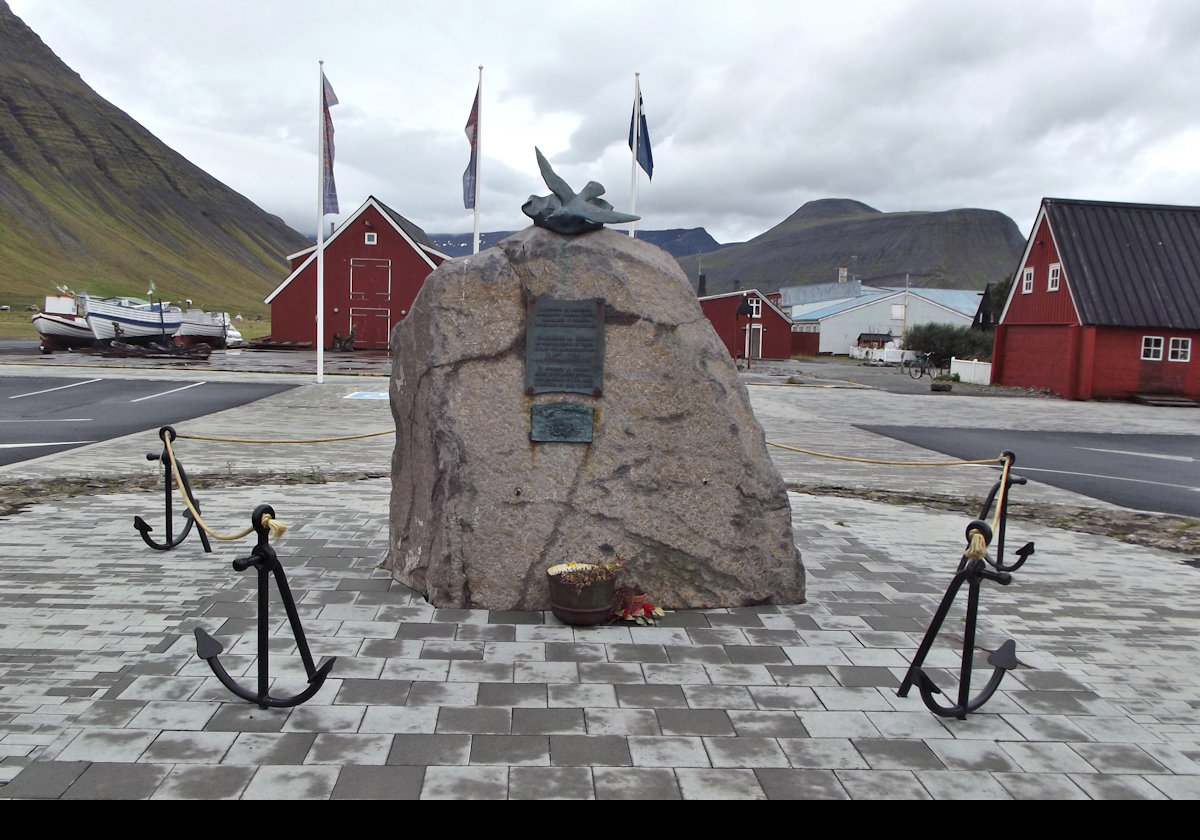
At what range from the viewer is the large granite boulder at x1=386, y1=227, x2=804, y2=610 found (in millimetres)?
5973

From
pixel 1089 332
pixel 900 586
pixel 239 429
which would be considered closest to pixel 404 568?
pixel 900 586

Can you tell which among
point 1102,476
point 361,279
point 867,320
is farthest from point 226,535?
point 867,320

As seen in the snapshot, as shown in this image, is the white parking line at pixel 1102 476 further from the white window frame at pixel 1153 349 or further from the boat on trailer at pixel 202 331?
the boat on trailer at pixel 202 331

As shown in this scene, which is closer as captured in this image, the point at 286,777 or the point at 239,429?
the point at 286,777

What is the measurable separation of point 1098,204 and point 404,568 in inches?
1315

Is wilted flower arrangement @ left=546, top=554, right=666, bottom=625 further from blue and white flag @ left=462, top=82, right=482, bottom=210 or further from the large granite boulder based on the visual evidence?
blue and white flag @ left=462, top=82, right=482, bottom=210

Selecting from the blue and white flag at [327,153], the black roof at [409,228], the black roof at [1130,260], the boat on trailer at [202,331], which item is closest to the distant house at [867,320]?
the black roof at [409,228]

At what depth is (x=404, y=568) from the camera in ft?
21.1

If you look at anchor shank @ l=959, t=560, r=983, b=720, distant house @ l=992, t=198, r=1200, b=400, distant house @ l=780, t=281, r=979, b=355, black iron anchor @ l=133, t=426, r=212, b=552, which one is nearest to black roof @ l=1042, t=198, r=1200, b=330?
distant house @ l=992, t=198, r=1200, b=400

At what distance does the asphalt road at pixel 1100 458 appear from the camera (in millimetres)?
11867

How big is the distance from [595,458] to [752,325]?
180 ft

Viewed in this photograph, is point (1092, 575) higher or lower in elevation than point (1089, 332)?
lower

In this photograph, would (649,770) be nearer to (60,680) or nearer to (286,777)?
(286,777)

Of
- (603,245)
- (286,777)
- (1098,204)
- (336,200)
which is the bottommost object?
(286,777)
